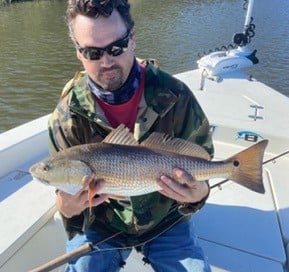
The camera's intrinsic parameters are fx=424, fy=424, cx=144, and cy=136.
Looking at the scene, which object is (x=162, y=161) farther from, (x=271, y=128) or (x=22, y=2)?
(x=22, y=2)

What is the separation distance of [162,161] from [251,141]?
7.56 ft

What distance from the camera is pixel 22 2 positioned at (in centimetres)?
2525

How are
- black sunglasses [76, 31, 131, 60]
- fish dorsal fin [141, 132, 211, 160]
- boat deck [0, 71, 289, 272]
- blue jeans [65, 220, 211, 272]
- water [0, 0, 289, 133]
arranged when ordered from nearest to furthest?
fish dorsal fin [141, 132, 211, 160] < black sunglasses [76, 31, 131, 60] < blue jeans [65, 220, 211, 272] < boat deck [0, 71, 289, 272] < water [0, 0, 289, 133]

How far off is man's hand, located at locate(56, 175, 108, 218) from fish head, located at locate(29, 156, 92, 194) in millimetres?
36

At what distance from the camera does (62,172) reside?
6.39 feet

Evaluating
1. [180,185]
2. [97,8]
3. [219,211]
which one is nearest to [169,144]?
[180,185]

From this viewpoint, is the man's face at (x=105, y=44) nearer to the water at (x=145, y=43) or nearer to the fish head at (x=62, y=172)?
the fish head at (x=62, y=172)

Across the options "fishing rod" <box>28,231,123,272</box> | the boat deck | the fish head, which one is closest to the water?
the boat deck

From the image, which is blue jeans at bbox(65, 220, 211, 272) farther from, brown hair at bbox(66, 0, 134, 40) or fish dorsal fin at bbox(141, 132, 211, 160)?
brown hair at bbox(66, 0, 134, 40)

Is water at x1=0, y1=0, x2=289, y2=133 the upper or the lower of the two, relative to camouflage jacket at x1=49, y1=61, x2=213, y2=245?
lower

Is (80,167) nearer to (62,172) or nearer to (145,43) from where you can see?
(62,172)

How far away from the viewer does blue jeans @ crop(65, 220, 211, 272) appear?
2.47 meters

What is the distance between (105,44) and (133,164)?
0.66m

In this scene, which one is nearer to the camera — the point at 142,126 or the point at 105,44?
the point at 105,44
